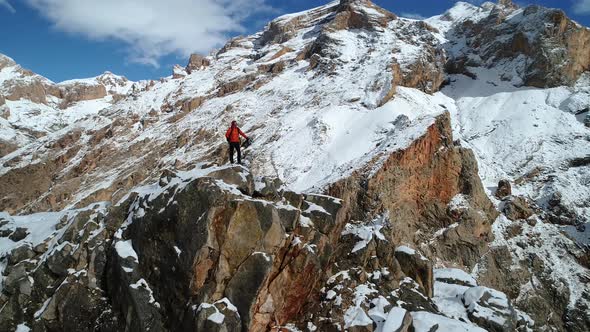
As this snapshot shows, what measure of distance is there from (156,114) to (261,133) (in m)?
31.7

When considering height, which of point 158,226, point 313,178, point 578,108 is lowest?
point 578,108

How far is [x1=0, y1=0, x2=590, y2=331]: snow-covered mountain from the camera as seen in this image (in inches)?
609

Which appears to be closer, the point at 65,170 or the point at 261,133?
the point at 261,133

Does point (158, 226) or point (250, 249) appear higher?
point (158, 226)

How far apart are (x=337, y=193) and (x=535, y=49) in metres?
42.7

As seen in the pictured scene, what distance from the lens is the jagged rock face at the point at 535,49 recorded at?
55750 mm

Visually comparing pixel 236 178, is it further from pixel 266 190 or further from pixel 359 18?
pixel 359 18

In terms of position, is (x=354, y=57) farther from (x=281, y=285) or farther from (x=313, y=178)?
(x=281, y=285)

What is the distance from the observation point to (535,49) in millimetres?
58812

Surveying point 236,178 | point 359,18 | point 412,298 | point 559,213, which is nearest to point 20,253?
point 236,178

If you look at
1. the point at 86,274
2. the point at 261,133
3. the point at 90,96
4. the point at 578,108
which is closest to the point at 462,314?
the point at 86,274

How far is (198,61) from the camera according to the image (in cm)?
10688

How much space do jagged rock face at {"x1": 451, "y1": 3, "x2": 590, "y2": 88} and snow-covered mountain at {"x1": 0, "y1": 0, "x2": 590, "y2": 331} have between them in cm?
31

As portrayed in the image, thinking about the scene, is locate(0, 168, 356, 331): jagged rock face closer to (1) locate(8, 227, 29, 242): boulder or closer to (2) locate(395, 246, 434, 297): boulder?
(1) locate(8, 227, 29, 242): boulder
